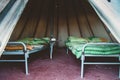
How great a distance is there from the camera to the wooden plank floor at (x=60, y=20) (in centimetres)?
599

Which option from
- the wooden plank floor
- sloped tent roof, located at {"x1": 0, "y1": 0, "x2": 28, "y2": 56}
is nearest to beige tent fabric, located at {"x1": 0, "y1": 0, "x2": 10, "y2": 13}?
sloped tent roof, located at {"x1": 0, "y1": 0, "x2": 28, "y2": 56}

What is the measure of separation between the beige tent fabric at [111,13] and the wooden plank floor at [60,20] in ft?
10.9

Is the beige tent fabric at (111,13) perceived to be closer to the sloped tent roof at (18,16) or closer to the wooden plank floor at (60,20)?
the sloped tent roof at (18,16)

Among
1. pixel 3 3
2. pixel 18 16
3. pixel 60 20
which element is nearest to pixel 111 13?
pixel 18 16

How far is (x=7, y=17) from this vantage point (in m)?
2.07

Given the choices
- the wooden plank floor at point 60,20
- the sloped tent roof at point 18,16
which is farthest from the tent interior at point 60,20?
the sloped tent roof at point 18,16

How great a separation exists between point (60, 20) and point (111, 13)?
12.8 ft

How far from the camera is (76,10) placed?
6.25m

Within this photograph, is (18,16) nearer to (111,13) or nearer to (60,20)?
(111,13)

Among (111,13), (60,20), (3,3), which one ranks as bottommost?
(60,20)

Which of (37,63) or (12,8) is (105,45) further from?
(12,8)

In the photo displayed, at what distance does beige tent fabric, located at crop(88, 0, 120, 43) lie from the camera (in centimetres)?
209

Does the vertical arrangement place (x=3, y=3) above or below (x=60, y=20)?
above

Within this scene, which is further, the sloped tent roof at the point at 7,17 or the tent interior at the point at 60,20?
the tent interior at the point at 60,20
